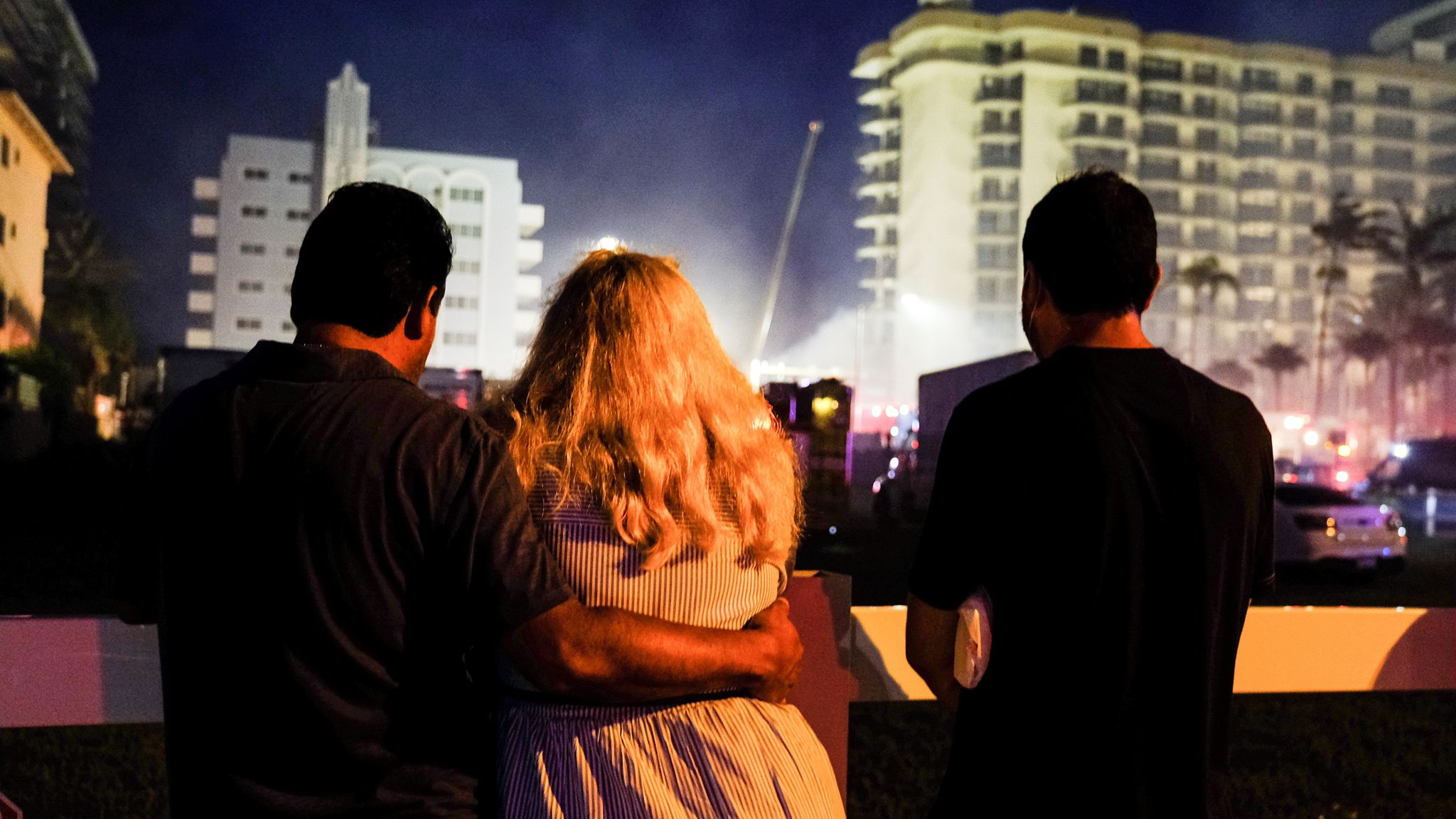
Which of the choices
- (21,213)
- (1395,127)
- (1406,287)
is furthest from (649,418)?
(1395,127)

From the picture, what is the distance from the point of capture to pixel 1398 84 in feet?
319

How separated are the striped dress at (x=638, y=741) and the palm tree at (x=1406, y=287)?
3207 inches

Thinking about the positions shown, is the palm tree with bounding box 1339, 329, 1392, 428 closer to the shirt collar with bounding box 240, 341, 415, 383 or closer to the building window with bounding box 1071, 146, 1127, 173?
the building window with bounding box 1071, 146, 1127, 173

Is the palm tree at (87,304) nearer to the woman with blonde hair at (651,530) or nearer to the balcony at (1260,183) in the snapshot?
the woman with blonde hair at (651,530)

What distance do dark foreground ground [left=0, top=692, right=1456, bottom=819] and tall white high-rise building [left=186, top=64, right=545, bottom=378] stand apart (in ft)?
223

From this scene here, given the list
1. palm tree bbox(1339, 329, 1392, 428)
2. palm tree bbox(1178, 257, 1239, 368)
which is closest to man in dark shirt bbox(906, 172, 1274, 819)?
palm tree bbox(1339, 329, 1392, 428)

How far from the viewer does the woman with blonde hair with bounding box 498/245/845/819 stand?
1.80m

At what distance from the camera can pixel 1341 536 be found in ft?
48.1

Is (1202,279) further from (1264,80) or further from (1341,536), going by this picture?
(1341,536)

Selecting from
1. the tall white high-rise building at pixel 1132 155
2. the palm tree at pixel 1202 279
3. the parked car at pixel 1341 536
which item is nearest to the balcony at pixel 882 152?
the tall white high-rise building at pixel 1132 155

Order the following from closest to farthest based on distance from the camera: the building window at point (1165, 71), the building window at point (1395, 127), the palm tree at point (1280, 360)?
1. the palm tree at point (1280, 360)
2. the building window at point (1165, 71)
3. the building window at point (1395, 127)

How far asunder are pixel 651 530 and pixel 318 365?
0.57 m

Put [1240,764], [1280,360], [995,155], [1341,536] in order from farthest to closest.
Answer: [995,155]
[1280,360]
[1341,536]
[1240,764]

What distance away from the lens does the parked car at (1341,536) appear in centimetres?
1457
